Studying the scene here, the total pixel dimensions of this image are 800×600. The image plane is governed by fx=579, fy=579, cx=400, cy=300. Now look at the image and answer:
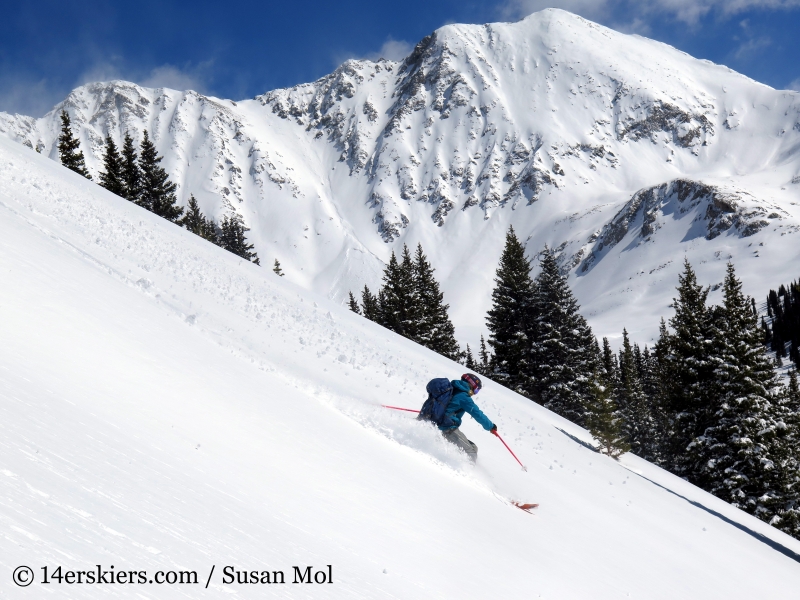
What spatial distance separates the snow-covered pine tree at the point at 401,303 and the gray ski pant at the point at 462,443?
3279 centimetres

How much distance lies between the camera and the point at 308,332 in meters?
17.8

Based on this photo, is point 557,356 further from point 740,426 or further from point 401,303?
point 401,303

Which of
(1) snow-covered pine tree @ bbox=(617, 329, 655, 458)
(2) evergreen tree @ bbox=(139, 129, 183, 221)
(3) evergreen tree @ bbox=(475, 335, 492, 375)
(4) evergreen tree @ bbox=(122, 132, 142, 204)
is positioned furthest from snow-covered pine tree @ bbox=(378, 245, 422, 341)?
(4) evergreen tree @ bbox=(122, 132, 142, 204)

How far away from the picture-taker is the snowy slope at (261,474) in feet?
13.2

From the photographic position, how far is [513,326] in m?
37.8

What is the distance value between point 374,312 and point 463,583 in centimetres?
4993

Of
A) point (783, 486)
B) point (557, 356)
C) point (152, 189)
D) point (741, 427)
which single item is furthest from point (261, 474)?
point (152, 189)

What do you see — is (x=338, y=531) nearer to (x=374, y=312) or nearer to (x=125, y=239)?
(x=125, y=239)

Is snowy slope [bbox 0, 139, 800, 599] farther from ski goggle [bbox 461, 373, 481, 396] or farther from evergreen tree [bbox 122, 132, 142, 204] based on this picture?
evergreen tree [bbox 122, 132, 142, 204]

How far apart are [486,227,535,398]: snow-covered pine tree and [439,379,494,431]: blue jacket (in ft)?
84.5

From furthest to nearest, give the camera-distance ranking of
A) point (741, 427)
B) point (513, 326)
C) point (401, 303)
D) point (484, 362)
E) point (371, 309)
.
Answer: point (484, 362) < point (371, 309) < point (401, 303) < point (513, 326) < point (741, 427)

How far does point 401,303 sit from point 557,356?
533 inches

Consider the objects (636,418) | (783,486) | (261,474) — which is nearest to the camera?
(261,474)

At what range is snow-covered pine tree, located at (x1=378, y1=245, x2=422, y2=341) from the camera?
43831 mm
